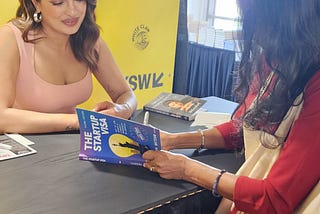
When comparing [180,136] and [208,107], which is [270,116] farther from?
[208,107]

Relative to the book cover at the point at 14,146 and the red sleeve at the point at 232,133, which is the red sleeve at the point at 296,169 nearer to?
the red sleeve at the point at 232,133

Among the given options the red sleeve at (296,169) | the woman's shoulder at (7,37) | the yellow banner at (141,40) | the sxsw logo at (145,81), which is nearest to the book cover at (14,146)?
the woman's shoulder at (7,37)

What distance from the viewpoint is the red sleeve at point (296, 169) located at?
3.24 feet

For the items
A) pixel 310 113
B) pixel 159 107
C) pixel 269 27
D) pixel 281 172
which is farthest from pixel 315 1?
pixel 159 107

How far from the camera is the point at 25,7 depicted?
1773 mm

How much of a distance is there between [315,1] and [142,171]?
0.64 metres

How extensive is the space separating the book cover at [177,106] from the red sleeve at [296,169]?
0.67m

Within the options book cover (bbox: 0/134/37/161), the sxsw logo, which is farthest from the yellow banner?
book cover (bbox: 0/134/37/161)

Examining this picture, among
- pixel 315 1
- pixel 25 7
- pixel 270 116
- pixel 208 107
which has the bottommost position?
pixel 208 107

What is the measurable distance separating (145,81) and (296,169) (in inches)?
73.3

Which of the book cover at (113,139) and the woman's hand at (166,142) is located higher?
the book cover at (113,139)

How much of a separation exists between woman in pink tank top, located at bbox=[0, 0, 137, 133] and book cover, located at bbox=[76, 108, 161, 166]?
283 mm

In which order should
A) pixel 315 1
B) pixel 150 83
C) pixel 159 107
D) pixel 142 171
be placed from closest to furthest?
pixel 315 1 < pixel 142 171 < pixel 159 107 < pixel 150 83

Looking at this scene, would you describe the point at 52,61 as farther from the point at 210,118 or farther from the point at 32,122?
the point at 210,118
